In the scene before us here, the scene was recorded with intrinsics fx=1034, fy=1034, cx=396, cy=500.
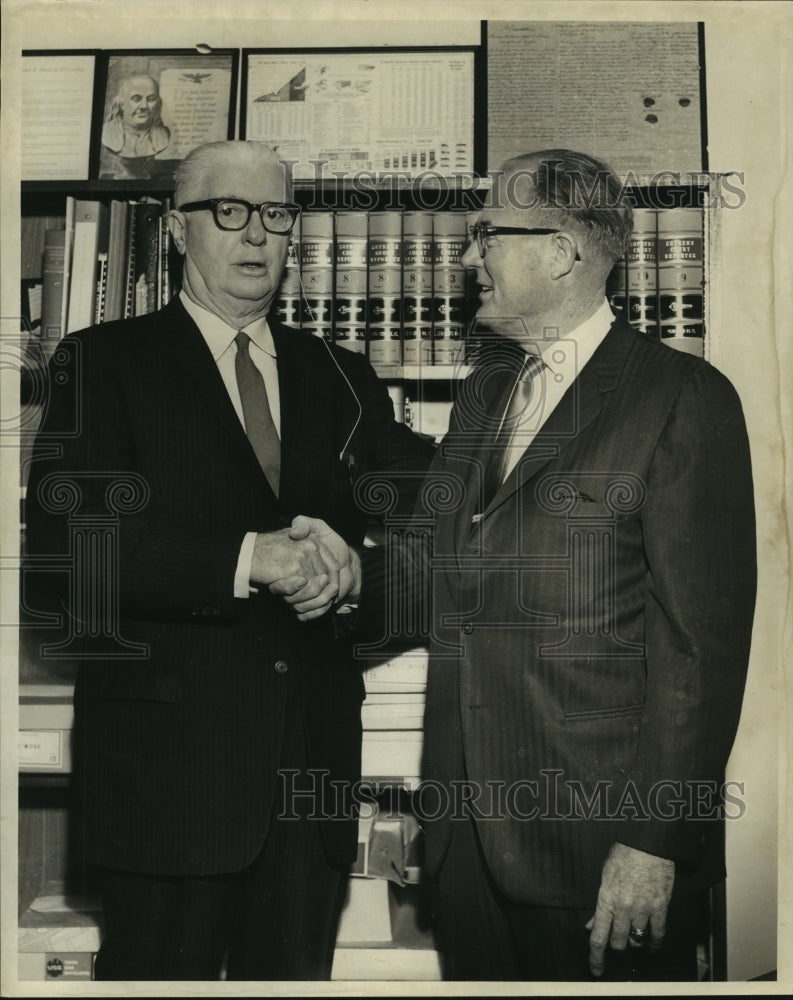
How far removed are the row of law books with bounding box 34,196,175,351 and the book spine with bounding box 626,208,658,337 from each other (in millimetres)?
863

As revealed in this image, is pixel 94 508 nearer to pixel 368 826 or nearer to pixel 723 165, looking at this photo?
pixel 368 826

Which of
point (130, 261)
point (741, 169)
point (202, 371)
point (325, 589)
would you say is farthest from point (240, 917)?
point (741, 169)

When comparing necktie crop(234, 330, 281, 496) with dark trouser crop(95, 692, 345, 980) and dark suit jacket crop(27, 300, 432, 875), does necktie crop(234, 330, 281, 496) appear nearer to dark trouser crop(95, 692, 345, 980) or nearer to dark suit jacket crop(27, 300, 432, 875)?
dark suit jacket crop(27, 300, 432, 875)

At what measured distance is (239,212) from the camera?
186 cm

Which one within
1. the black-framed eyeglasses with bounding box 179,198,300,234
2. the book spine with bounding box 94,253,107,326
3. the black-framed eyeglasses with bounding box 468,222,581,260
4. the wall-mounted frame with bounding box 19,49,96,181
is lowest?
the book spine with bounding box 94,253,107,326

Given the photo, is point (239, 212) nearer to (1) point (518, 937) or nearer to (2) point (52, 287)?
(2) point (52, 287)

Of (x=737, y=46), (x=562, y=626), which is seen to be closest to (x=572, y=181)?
(x=737, y=46)

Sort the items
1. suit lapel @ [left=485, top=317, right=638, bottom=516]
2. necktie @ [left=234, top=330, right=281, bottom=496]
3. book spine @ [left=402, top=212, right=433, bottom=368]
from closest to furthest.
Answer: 1. suit lapel @ [left=485, top=317, right=638, bottom=516]
2. necktie @ [left=234, top=330, right=281, bottom=496]
3. book spine @ [left=402, top=212, right=433, bottom=368]

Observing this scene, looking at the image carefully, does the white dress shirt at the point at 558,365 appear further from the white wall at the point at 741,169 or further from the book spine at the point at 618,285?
the white wall at the point at 741,169

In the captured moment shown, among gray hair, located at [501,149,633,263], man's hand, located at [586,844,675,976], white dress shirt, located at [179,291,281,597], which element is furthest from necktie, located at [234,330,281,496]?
man's hand, located at [586,844,675,976]

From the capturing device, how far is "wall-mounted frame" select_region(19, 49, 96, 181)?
196 cm

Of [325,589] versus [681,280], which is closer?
[325,589]

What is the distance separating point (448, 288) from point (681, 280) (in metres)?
0.43

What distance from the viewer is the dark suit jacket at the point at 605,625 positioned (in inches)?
66.1
